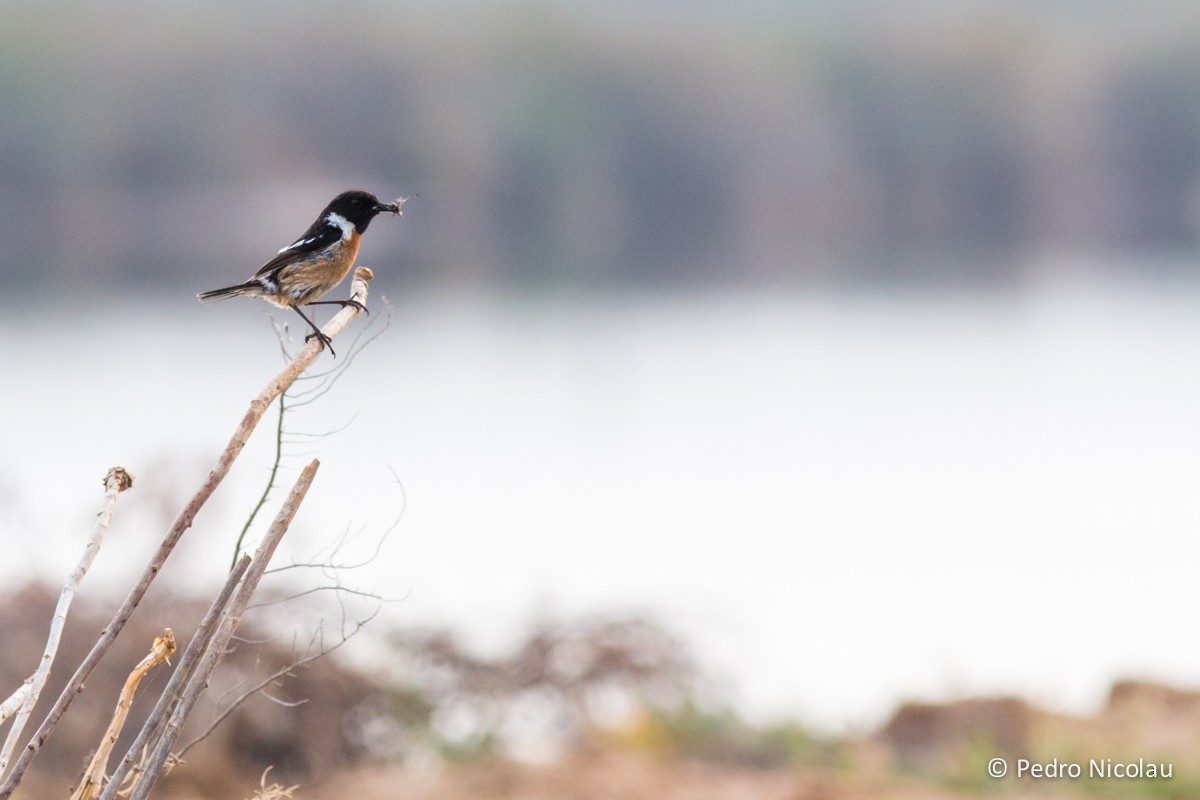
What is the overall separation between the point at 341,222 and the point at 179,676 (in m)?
2.32

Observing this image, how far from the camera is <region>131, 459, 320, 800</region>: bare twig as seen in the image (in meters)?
1.90

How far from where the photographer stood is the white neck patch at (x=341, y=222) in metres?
4.10

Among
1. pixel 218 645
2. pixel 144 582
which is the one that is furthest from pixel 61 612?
pixel 218 645

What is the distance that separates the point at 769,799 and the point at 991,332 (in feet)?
72.4

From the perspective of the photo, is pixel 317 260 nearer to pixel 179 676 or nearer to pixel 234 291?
pixel 234 291

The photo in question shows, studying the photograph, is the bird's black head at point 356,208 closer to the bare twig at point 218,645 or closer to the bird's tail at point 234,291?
the bird's tail at point 234,291

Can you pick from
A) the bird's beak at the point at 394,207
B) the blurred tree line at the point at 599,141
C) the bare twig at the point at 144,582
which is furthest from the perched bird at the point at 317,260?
the blurred tree line at the point at 599,141

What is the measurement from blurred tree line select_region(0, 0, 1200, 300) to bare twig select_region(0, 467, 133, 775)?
34.6m

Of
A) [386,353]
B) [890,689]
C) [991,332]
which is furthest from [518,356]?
[890,689]

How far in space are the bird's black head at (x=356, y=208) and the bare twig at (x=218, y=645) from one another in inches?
79.4

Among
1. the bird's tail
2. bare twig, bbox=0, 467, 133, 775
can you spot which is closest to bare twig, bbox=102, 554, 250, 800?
bare twig, bbox=0, 467, 133, 775

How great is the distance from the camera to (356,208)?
4047 millimetres

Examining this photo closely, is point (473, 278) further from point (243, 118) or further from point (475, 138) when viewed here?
point (243, 118)

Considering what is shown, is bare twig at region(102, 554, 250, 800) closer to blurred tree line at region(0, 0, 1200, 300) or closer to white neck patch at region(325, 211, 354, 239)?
white neck patch at region(325, 211, 354, 239)
